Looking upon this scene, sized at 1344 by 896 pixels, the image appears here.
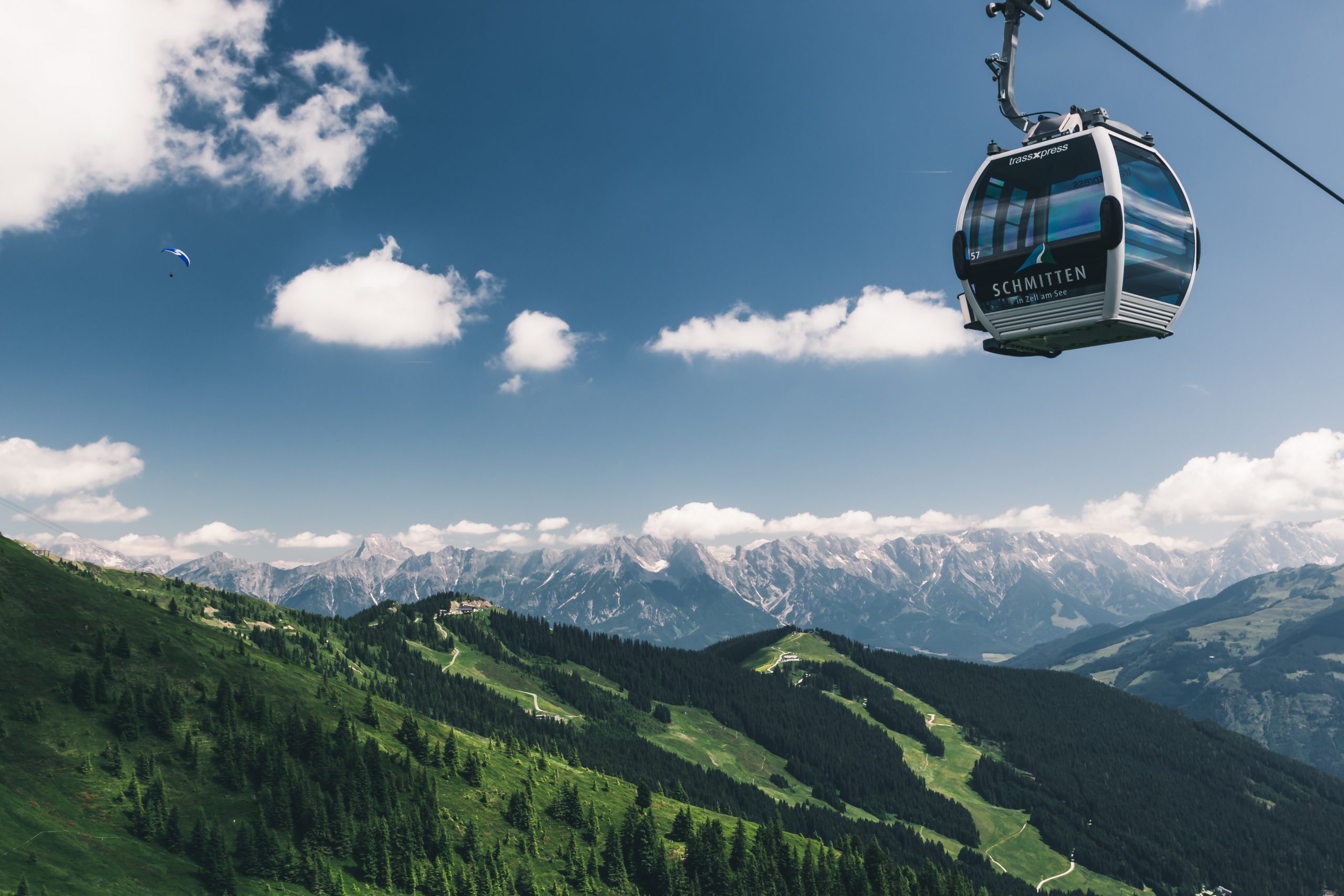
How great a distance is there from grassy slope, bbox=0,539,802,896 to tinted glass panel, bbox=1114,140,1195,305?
103310mm

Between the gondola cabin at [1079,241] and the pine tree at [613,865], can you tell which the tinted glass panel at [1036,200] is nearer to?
the gondola cabin at [1079,241]

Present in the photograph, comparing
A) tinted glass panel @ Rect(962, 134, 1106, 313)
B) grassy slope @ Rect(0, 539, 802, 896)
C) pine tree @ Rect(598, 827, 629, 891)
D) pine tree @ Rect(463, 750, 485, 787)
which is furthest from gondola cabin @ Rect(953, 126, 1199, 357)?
pine tree @ Rect(463, 750, 485, 787)

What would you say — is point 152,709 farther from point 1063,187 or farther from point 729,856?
point 1063,187

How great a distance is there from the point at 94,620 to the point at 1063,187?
159428 millimetres

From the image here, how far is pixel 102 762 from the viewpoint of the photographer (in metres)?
100

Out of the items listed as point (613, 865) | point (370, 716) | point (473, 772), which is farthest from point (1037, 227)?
point (370, 716)

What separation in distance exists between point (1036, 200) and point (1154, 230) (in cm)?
280

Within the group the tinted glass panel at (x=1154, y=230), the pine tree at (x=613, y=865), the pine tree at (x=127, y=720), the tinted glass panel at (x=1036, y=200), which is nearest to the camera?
the tinted glass panel at (x=1154, y=230)

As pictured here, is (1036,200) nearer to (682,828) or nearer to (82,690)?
(82,690)

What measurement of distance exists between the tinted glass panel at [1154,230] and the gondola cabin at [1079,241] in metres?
0.03

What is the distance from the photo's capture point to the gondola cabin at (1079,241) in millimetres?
16969

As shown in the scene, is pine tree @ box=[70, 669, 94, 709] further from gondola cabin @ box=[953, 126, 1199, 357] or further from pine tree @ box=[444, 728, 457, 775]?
gondola cabin @ box=[953, 126, 1199, 357]

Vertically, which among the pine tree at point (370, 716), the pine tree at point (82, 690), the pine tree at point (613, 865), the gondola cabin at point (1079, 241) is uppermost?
the gondola cabin at point (1079, 241)

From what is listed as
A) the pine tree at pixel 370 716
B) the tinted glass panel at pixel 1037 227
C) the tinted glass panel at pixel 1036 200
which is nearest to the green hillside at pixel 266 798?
the pine tree at pixel 370 716
